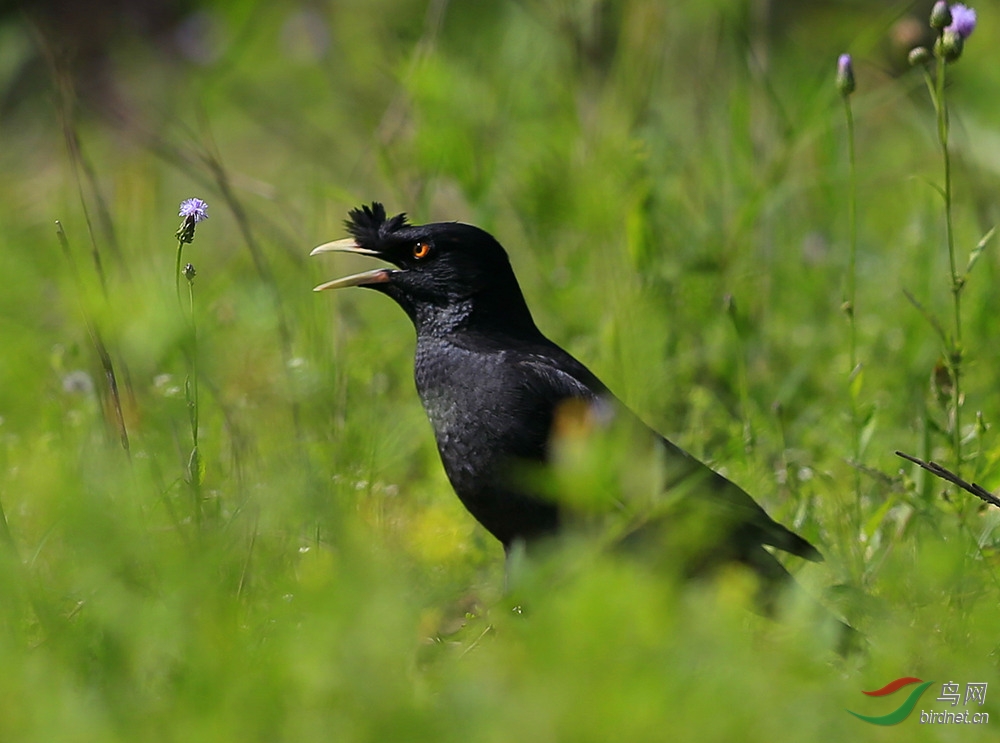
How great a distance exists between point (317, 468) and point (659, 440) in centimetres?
88

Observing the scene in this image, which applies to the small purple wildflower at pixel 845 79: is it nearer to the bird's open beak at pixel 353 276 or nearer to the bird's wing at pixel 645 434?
the bird's wing at pixel 645 434

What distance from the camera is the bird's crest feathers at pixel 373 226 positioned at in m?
3.77

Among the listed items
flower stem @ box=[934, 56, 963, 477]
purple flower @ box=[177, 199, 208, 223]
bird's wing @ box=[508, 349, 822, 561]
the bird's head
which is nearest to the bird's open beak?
the bird's head

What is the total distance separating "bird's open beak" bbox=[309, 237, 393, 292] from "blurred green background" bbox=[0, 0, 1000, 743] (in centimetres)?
11

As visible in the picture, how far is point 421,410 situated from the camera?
13.9 ft

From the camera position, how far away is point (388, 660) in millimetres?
1819

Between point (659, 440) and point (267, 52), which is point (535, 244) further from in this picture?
point (267, 52)

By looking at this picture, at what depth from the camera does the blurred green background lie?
1.88 m

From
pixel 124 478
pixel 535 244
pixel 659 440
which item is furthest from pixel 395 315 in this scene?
pixel 124 478

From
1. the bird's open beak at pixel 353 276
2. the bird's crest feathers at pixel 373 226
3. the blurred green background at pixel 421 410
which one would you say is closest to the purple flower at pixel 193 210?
the blurred green background at pixel 421 410

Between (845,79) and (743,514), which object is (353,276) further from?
(845,79)

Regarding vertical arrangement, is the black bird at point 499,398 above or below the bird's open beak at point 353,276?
below

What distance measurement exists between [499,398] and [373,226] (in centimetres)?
78

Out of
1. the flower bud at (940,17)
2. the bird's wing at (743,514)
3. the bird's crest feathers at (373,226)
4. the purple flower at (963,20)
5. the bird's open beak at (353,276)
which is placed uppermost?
the purple flower at (963,20)
